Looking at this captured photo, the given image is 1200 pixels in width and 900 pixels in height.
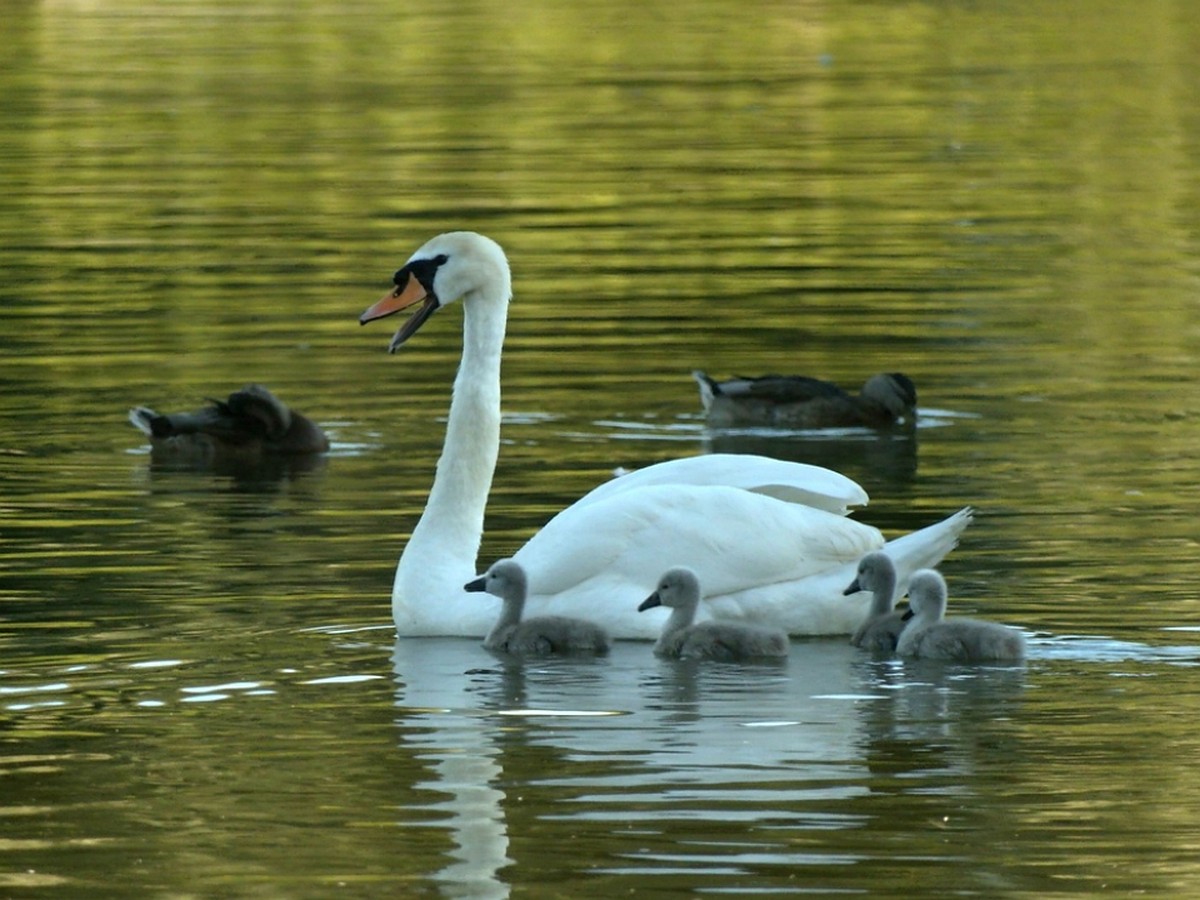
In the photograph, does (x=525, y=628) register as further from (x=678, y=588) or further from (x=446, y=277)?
(x=446, y=277)

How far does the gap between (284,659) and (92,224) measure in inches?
751

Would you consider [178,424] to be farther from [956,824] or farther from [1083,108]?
[1083,108]

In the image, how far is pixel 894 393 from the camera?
58.3 ft

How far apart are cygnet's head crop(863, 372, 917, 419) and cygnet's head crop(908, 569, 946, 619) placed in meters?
6.65

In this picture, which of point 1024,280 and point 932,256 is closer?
point 1024,280

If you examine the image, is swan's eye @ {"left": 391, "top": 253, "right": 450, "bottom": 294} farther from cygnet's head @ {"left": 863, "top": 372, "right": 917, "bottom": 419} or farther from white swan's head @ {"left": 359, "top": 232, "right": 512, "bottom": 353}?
cygnet's head @ {"left": 863, "top": 372, "right": 917, "bottom": 419}

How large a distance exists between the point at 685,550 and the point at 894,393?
657 centimetres

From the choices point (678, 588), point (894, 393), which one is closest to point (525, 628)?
point (678, 588)

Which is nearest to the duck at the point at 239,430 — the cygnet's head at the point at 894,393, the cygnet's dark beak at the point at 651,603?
the cygnet's head at the point at 894,393

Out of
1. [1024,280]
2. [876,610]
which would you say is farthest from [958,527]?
[1024,280]

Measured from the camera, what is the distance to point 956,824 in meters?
8.60

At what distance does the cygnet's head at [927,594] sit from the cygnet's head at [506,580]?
1434 mm

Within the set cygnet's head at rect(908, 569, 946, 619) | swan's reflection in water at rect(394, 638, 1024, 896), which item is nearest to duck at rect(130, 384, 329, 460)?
swan's reflection in water at rect(394, 638, 1024, 896)

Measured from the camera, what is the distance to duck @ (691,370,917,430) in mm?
17797
